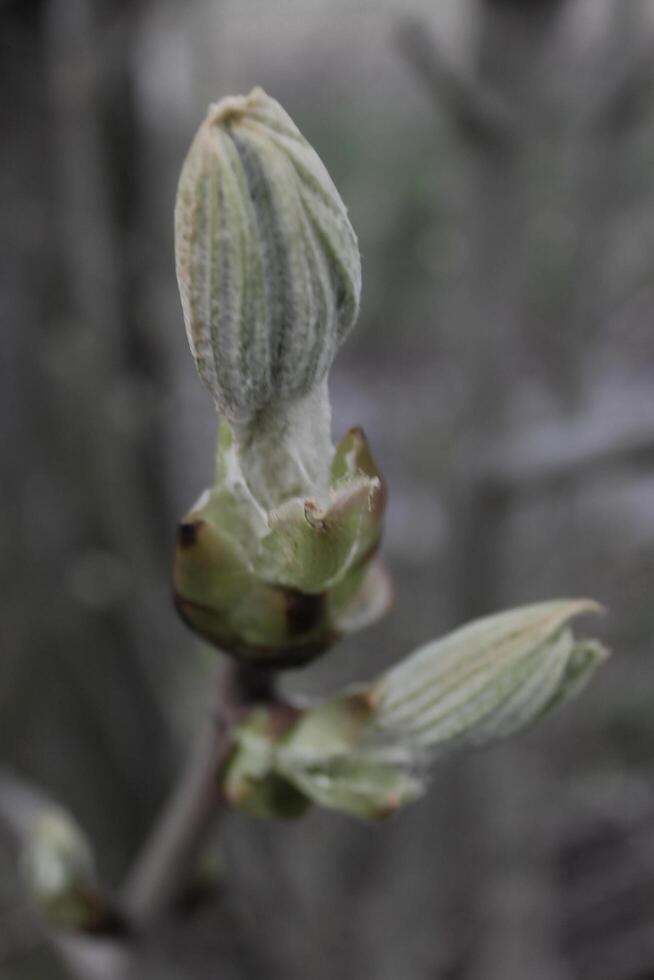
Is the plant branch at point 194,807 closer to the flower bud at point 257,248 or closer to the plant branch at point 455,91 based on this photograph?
the flower bud at point 257,248

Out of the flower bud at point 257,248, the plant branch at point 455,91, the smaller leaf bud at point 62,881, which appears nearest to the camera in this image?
the flower bud at point 257,248

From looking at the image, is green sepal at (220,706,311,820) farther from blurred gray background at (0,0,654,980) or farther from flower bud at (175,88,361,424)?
blurred gray background at (0,0,654,980)

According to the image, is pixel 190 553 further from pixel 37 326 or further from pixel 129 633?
pixel 129 633

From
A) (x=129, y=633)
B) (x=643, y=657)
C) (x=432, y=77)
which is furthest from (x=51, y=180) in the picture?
(x=643, y=657)

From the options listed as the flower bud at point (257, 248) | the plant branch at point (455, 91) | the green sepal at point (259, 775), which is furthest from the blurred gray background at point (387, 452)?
the flower bud at point (257, 248)

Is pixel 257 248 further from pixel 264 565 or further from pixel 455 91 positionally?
pixel 455 91

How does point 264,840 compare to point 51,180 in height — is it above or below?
below
